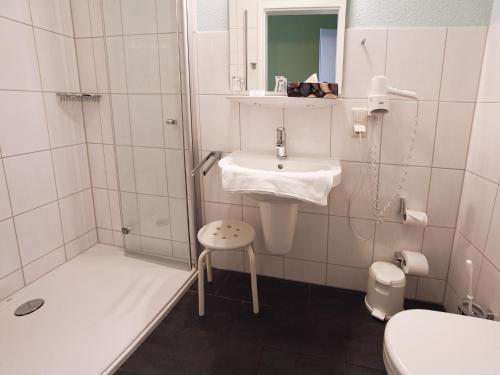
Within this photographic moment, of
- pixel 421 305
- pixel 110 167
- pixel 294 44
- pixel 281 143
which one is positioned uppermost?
pixel 294 44

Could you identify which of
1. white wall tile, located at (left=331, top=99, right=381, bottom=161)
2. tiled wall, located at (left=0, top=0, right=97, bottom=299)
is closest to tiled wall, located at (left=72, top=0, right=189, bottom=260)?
tiled wall, located at (left=0, top=0, right=97, bottom=299)

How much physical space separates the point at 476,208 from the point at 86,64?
224cm

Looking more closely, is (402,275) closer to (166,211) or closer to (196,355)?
(196,355)

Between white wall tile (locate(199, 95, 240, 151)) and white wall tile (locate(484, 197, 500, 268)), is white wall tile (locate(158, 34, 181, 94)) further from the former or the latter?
white wall tile (locate(484, 197, 500, 268))

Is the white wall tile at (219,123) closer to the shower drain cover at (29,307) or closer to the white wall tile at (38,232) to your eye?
the white wall tile at (38,232)

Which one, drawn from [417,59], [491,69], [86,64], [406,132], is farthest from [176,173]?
[491,69]

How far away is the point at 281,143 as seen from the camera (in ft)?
5.44

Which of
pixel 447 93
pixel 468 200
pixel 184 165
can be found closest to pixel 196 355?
pixel 184 165

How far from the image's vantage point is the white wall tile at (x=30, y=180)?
5.47ft

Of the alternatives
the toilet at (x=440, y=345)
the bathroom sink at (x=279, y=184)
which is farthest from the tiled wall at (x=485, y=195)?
the bathroom sink at (x=279, y=184)

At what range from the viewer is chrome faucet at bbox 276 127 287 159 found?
1636mm

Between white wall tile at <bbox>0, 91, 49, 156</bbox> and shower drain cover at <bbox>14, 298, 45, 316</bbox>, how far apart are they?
77cm

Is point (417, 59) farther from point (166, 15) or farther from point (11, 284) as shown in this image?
point (11, 284)

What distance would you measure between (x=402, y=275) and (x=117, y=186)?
5.81ft
